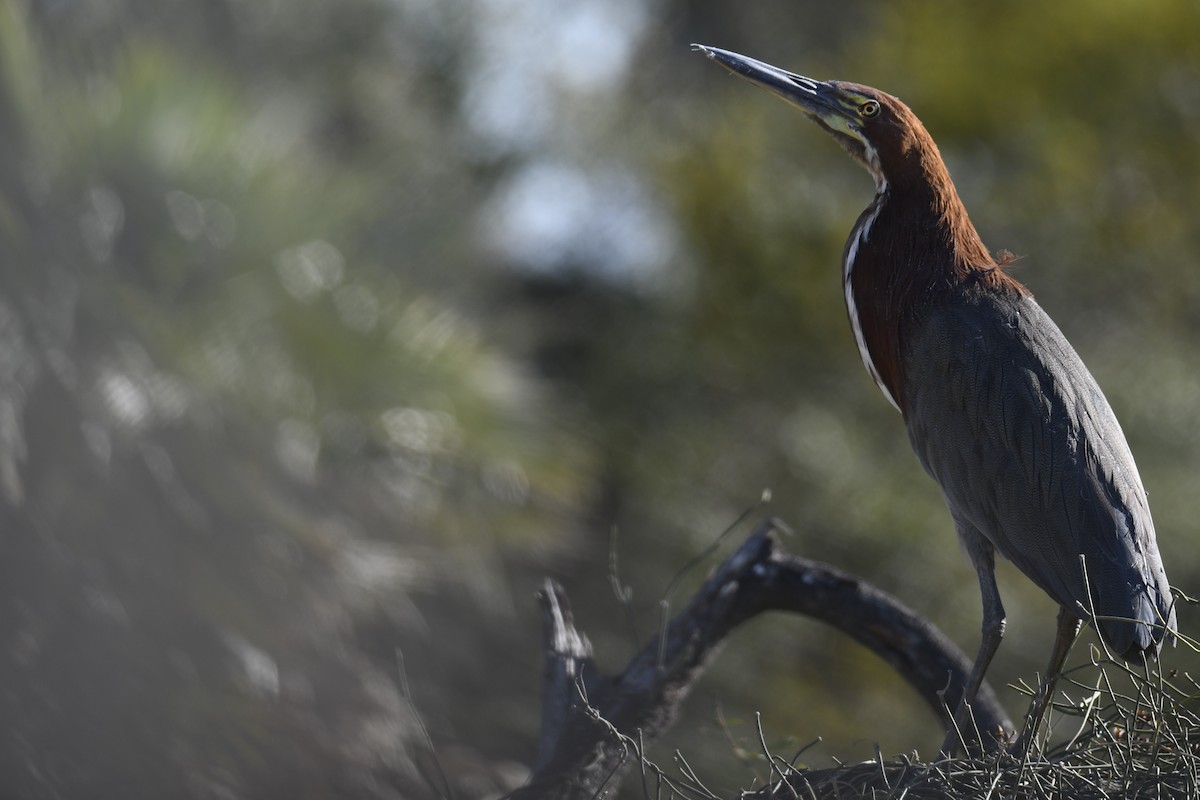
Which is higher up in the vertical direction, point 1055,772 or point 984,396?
point 984,396

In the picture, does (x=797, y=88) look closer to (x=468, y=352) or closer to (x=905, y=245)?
(x=905, y=245)

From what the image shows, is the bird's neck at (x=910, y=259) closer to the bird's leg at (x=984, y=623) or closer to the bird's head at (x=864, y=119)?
the bird's head at (x=864, y=119)

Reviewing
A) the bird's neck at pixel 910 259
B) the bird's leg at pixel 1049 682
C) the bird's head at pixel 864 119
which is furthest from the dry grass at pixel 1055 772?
the bird's head at pixel 864 119

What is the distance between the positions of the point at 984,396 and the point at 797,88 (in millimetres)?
805

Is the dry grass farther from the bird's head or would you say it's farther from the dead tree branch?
the bird's head

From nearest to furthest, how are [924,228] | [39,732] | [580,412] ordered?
[924,228]
[39,732]
[580,412]

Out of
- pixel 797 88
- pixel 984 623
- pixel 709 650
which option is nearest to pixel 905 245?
pixel 797 88

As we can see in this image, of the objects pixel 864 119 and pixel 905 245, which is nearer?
pixel 905 245

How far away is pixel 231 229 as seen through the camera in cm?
557

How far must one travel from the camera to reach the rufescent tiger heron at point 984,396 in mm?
2783

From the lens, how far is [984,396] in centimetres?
300

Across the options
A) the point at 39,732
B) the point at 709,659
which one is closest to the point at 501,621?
the point at 39,732

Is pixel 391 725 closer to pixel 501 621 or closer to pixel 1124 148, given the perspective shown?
pixel 501 621

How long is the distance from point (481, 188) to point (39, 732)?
599 centimetres
